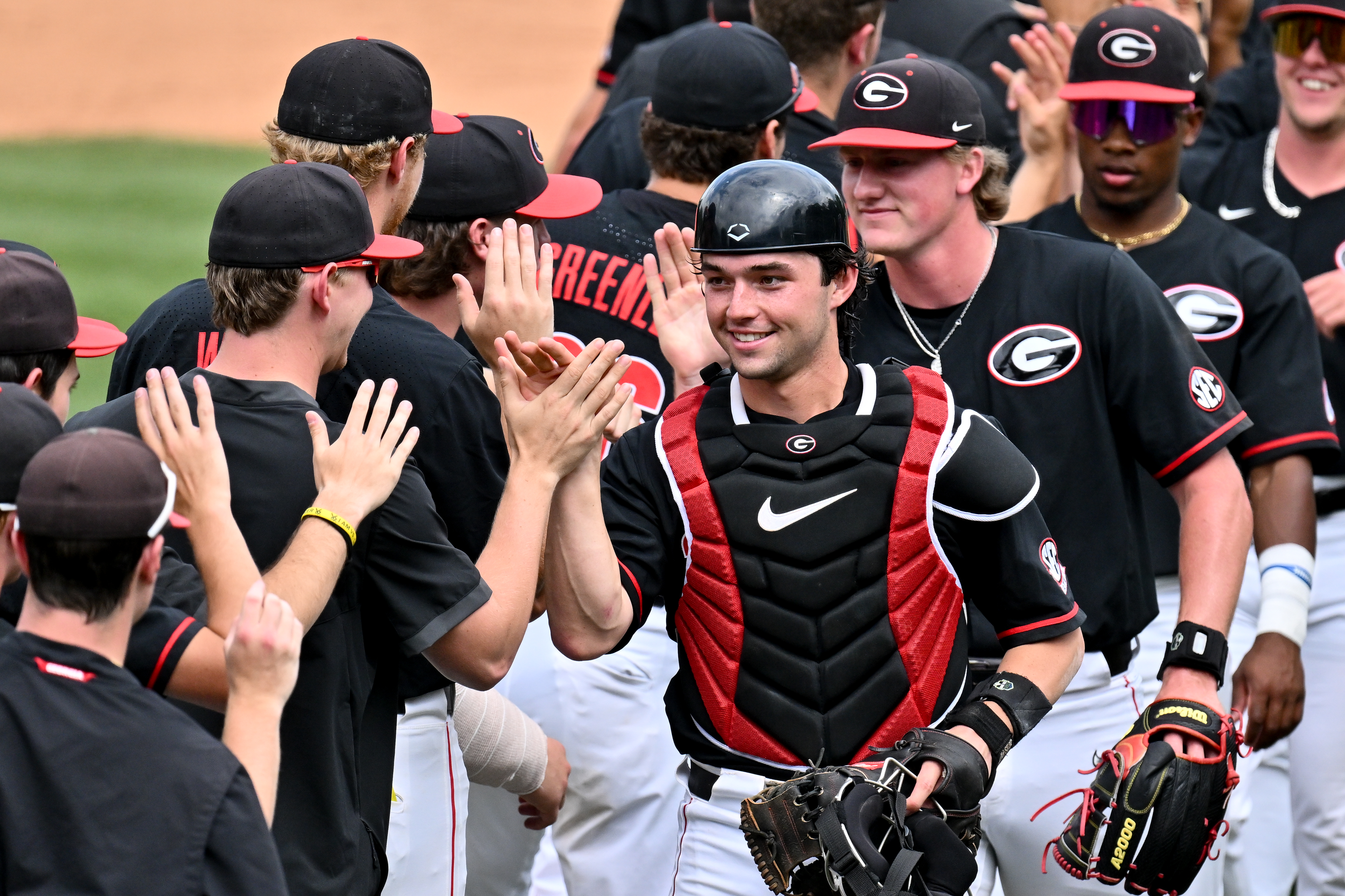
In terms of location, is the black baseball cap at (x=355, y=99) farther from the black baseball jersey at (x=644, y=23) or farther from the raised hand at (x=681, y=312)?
the black baseball jersey at (x=644, y=23)

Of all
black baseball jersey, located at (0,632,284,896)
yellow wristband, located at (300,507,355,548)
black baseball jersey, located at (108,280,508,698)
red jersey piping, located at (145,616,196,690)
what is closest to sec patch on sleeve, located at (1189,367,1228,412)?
black baseball jersey, located at (108,280,508,698)

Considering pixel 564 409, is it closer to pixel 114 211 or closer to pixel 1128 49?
pixel 1128 49

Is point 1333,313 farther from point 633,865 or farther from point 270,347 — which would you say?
point 270,347

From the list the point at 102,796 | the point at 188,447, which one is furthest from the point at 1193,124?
the point at 102,796

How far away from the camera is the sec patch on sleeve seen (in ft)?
13.7

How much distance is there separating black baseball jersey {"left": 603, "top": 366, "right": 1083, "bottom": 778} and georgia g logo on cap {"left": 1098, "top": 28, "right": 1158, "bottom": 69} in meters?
1.98

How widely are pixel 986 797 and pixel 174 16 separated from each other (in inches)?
1041

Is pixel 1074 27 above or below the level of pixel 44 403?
above

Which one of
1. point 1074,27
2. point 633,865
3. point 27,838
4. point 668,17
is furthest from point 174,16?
point 27,838

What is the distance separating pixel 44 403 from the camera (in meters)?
2.79

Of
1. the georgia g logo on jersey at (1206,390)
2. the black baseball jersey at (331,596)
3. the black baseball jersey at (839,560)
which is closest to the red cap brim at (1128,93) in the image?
the georgia g logo on jersey at (1206,390)

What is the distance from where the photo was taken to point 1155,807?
3.74 m

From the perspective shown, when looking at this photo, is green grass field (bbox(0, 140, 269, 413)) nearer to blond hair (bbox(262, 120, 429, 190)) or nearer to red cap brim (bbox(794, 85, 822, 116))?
red cap brim (bbox(794, 85, 822, 116))

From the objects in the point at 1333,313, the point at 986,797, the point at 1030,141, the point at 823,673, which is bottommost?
the point at 986,797
